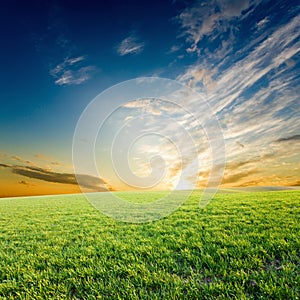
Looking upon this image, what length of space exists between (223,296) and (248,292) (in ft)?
1.70

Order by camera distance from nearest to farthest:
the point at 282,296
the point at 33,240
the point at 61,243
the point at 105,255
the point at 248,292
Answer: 1. the point at 282,296
2. the point at 248,292
3. the point at 105,255
4. the point at 61,243
5. the point at 33,240

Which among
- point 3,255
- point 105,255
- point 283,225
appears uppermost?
point 283,225

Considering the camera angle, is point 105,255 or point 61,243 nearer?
point 105,255

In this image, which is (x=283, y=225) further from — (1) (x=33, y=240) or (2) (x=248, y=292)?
(1) (x=33, y=240)

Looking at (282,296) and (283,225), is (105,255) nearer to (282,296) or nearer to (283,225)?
(282,296)

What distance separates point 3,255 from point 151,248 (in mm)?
4665

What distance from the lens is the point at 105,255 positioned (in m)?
6.09

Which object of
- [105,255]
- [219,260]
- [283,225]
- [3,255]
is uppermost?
[283,225]

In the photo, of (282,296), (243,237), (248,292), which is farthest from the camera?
(243,237)

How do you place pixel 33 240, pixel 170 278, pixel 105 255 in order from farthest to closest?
pixel 33 240 < pixel 105 255 < pixel 170 278

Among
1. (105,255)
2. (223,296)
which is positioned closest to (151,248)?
(105,255)

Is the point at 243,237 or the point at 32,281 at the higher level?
the point at 243,237

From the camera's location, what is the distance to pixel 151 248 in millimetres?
6227

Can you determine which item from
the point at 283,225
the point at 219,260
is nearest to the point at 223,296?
the point at 219,260
